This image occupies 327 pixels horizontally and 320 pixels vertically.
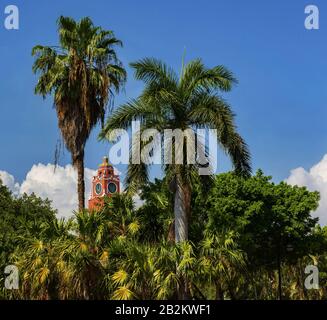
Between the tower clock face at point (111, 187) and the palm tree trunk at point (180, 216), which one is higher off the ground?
the tower clock face at point (111, 187)

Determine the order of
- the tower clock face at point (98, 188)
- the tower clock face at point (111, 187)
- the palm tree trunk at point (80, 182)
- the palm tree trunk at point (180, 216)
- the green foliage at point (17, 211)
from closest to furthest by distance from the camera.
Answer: the palm tree trunk at point (180, 216) < the palm tree trunk at point (80, 182) < the green foliage at point (17, 211) < the tower clock face at point (111, 187) < the tower clock face at point (98, 188)

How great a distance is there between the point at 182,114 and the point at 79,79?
5722mm

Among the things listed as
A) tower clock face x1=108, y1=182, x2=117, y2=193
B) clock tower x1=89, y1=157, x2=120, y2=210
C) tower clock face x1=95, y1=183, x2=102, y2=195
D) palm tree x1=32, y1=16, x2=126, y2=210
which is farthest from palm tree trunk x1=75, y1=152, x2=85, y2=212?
tower clock face x1=95, y1=183, x2=102, y2=195

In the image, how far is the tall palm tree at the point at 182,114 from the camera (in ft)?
69.5

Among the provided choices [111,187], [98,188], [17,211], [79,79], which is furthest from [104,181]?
[79,79]

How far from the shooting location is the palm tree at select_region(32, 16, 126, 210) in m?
24.8

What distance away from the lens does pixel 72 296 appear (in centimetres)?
1962

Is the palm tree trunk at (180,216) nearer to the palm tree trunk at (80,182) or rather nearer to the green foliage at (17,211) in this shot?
the palm tree trunk at (80,182)

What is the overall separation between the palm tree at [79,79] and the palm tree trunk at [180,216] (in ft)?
15.2

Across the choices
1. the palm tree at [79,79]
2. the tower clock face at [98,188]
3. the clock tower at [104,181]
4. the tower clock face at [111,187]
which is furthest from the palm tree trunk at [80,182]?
the tower clock face at [98,188]

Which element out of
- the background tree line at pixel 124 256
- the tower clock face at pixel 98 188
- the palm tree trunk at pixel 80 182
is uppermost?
the tower clock face at pixel 98 188
